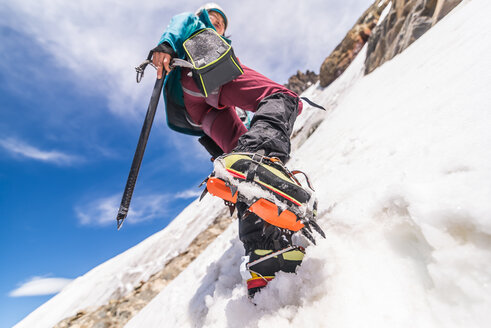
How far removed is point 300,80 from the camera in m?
26.4

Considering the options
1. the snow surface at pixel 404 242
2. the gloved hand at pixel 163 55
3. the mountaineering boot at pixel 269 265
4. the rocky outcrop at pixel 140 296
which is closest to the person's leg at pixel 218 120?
the gloved hand at pixel 163 55

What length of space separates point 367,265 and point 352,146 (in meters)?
1.38

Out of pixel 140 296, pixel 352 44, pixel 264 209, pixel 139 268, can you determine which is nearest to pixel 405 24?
pixel 264 209

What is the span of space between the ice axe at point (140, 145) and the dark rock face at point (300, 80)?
2562 cm

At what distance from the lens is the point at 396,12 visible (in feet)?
23.3

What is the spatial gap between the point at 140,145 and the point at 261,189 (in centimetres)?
99

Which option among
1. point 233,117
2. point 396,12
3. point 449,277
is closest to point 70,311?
point 233,117

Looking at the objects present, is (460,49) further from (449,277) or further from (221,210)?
(221,210)

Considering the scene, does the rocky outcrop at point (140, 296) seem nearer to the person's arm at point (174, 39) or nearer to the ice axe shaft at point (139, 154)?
the ice axe shaft at point (139, 154)

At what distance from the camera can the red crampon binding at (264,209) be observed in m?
0.92

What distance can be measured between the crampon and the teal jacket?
96 cm

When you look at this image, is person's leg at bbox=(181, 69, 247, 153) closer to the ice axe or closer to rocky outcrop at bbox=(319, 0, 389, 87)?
the ice axe

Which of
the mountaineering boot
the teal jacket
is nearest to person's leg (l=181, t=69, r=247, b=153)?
the teal jacket

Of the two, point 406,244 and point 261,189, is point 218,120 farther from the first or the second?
point 406,244
